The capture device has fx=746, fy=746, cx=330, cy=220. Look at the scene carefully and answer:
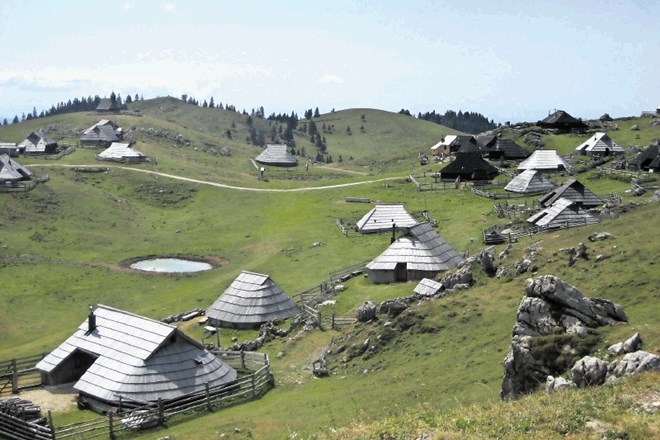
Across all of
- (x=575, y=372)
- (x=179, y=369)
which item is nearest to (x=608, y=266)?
(x=575, y=372)

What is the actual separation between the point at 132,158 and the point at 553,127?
74.5m

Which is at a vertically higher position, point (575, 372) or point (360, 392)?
point (575, 372)

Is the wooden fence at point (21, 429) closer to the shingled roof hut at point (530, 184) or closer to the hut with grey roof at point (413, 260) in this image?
the hut with grey roof at point (413, 260)

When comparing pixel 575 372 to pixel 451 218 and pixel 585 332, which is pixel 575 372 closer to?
pixel 585 332

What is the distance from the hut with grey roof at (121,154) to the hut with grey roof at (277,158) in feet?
88.2

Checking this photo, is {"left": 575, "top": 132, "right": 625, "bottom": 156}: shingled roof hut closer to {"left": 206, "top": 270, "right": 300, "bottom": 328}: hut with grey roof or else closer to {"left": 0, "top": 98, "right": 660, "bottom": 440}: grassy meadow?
{"left": 0, "top": 98, "right": 660, "bottom": 440}: grassy meadow

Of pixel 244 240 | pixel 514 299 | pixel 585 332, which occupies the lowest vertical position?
pixel 244 240

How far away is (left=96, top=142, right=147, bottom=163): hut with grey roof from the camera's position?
5020 inches

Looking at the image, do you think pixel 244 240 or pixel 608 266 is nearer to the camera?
pixel 608 266

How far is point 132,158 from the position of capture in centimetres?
12838

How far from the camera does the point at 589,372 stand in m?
22.0

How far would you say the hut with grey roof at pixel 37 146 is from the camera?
13162 cm

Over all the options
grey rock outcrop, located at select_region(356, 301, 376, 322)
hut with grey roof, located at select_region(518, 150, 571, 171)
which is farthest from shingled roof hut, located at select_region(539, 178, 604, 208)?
grey rock outcrop, located at select_region(356, 301, 376, 322)

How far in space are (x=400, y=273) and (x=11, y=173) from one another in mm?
68224
